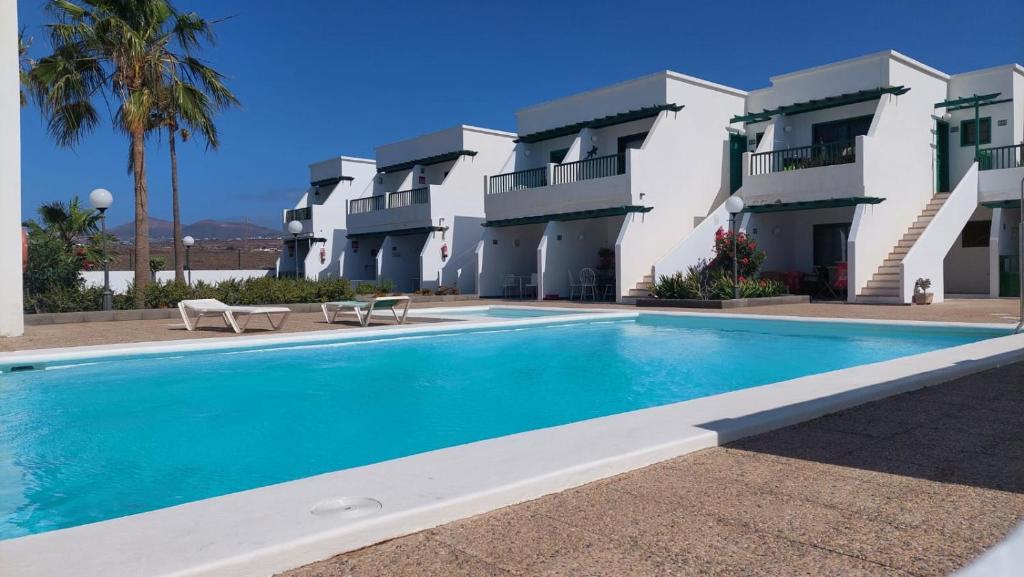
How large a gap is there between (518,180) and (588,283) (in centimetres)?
500

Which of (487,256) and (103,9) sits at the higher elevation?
(103,9)

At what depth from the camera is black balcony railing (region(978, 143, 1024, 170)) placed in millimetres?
20797

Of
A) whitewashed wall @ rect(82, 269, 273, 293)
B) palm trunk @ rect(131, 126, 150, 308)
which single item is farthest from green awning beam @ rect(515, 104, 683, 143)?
palm trunk @ rect(131, 126, 150, 308)

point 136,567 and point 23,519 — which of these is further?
point 23,519

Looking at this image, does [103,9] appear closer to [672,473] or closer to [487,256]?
[487,256]

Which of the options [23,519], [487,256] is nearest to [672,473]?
[23,519]

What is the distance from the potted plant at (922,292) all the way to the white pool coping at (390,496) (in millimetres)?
14476

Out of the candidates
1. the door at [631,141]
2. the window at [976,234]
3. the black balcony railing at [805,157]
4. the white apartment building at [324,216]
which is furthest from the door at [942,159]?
the white apartment building at [324,216]

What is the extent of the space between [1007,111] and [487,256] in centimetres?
1669

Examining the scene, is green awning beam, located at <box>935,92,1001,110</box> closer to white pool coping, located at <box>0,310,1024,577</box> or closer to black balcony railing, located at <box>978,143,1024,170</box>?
black balcony railing, located at <box>978,143,1024,170</box>

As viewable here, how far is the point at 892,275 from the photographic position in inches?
762

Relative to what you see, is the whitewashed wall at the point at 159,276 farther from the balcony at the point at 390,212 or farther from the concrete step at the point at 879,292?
the concrete step at the point at 879,292

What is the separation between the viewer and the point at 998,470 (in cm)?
386

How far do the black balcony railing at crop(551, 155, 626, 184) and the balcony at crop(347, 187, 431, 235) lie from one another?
21.9ft
